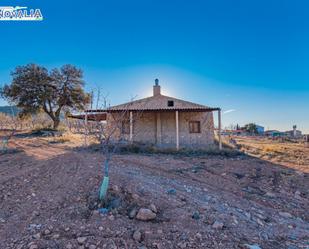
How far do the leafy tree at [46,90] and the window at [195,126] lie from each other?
44.4 ft

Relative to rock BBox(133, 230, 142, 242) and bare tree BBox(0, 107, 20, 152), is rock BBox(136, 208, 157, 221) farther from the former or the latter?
bare tree BBox(0, 107, 20, 152)

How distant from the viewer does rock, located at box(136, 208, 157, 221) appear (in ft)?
11.6

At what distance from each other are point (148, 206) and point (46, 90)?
24.9 meters

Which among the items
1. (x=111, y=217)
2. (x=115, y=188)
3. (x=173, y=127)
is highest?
(x=173, y=127)

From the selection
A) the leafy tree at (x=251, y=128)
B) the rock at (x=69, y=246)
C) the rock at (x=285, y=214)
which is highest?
the leafy tree at (x=251, y=128)

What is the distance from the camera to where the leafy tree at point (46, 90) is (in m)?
24.3

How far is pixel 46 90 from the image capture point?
2500 cm

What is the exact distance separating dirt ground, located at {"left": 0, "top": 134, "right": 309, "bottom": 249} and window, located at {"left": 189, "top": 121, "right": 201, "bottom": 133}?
8550mm

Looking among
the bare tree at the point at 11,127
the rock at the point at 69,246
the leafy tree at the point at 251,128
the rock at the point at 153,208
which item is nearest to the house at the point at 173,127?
the bare tree at the point at 11,127

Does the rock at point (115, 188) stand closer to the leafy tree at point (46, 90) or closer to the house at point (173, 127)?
the house at point (173, 127)

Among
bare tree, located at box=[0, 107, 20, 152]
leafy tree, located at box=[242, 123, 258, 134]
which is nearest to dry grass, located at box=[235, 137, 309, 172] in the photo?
bare tree, located at box=[0, 107, 20, 152]

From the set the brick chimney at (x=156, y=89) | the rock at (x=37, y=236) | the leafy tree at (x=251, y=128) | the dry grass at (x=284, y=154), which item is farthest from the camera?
the leafy tree at (x=251, y=128)

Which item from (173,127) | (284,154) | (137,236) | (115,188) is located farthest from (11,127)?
(284,154)

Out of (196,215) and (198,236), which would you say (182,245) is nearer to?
(198,236)
